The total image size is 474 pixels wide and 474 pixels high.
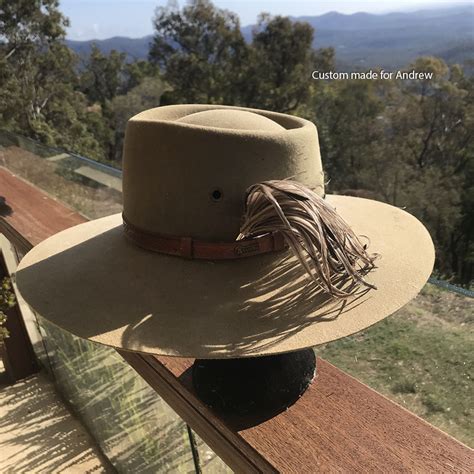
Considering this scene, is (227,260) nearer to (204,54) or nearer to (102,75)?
(204,54)

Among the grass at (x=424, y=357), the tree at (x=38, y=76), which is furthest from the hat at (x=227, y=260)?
the tree at (x=38, y=76)

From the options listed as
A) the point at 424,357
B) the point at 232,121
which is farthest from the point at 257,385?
the point at 424,357

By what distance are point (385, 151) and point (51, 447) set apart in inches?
510

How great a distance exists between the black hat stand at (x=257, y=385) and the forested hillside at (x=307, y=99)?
11392mm

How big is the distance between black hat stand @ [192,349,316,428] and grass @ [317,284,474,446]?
1.40ft

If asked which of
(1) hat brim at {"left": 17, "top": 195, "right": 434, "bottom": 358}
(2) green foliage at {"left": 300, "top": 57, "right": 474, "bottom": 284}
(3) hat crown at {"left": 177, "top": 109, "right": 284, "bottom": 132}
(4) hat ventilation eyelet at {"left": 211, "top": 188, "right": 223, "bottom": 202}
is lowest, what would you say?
(2) green foliage at {"left": 300, "top": 57, "right": 474, "bottom": 284}

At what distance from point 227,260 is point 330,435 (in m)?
0.41

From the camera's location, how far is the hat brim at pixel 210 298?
81 centimetres

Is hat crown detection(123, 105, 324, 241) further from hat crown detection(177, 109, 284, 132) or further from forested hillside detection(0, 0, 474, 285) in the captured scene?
forested hillside detection(0, 0, 474, 285)

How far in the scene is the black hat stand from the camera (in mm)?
998

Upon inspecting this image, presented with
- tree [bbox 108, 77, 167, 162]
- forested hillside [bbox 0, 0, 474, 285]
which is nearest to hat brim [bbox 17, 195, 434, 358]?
forested hillside [bbox 0, 0, 474, 285]

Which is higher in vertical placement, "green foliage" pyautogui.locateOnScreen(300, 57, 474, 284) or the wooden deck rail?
the wooden deck rail

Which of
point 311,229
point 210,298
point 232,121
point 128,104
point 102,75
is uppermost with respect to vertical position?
point 232,121

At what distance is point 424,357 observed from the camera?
4.90ft
